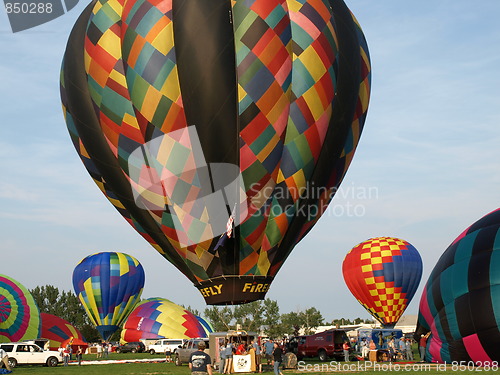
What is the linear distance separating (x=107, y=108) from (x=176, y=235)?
442cm

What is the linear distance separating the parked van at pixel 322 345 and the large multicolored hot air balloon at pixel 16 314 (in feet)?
62.2

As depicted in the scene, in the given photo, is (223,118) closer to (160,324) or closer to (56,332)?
(160,324)

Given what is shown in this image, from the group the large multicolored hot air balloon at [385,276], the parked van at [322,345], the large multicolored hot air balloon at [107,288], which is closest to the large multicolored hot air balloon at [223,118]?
the parked van at [322,345]

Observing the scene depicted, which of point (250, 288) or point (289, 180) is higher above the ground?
point (289, 180)

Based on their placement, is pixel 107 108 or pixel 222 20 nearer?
pixel 222 20

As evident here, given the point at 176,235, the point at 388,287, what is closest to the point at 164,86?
the point at 176,235

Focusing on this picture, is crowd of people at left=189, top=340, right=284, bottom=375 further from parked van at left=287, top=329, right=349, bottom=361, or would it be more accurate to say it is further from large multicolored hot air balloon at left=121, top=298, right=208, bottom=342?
large multicolored hot air balloon at left=121, top=298, right=208, bottom=342

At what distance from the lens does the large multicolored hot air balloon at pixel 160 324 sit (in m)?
46.3

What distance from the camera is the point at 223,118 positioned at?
756 inches

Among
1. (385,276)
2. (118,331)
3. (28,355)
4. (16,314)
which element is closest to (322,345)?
(385,276)

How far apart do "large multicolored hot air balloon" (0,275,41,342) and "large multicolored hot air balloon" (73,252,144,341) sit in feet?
10.6

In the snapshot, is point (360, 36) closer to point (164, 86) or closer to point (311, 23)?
point (311, 23)

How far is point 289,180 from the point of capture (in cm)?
2011

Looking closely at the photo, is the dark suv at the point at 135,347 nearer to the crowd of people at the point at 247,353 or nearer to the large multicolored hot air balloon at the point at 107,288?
the large multicolored hot air balloon at the point at 107,288
